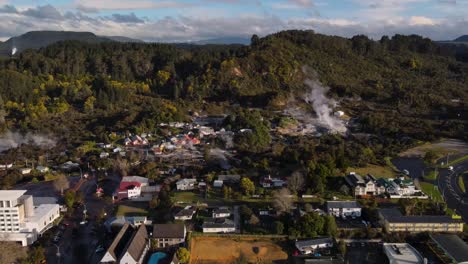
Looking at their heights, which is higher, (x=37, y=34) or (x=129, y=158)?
(x=37, y=34)

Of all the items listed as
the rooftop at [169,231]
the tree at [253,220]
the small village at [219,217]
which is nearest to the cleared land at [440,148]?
the small village at [219,217]

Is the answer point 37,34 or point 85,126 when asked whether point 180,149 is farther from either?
point 37,34

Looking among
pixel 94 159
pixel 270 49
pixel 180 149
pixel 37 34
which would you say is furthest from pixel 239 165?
pixel 37 34

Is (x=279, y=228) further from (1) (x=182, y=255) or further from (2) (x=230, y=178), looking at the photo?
(2) (x=230, y=178)

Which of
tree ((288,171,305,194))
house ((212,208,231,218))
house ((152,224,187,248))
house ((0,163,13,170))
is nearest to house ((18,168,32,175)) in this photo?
house ((0,163,13,170))

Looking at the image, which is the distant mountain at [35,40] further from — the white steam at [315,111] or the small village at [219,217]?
the small village at [219,217]

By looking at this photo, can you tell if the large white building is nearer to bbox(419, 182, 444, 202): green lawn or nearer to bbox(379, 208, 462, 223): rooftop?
bbox(379, 208, 462, 223): rooftop
